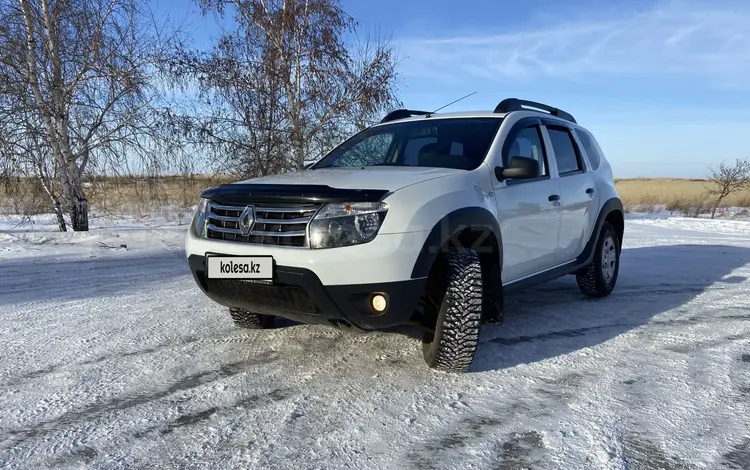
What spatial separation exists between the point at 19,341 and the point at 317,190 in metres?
2.51

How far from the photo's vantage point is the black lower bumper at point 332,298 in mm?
2953

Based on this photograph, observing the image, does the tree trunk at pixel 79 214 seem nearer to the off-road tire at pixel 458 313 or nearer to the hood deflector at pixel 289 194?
the hood deflector at pixel 289 194

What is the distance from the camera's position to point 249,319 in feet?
13.6

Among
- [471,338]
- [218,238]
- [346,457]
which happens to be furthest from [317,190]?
[346,457]

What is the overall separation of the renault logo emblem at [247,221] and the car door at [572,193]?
8.59ft

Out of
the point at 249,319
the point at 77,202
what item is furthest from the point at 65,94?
the point at 249,319

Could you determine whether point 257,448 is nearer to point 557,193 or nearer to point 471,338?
point 471,338

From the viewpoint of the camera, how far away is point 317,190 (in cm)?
306

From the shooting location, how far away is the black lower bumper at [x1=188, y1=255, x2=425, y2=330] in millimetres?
2953

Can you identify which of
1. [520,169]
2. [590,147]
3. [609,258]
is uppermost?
[590,147]

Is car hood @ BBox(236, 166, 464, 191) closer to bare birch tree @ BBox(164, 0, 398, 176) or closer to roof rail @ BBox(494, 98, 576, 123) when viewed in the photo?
roof rail @ BBox(494, 98, 576, 123)

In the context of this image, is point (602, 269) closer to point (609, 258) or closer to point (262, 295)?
point (609, 258)

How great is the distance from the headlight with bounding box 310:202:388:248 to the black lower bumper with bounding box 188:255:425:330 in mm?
202

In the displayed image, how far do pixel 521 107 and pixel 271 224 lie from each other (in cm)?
272
